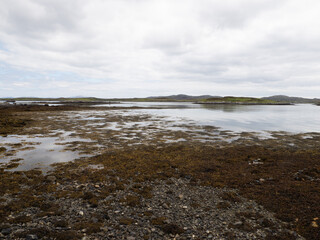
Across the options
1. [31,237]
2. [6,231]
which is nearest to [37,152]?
[6,231]

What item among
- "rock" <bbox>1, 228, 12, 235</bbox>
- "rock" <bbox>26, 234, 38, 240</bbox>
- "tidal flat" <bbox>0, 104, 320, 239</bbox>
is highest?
"rock" <bbox>1, 228, 12, 235</bbox>

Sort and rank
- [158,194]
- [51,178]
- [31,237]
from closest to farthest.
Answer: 1. [31,237]
2. [158,194]
3. [51,178]

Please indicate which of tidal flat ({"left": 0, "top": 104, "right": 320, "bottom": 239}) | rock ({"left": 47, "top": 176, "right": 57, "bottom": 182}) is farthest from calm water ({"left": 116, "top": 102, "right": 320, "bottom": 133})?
rock ({"left": 47, "top": 176, "right": 57, "bottom": 182})

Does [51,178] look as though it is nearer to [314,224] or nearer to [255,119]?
[314,224]

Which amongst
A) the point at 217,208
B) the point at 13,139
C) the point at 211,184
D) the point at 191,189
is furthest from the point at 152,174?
the point at 13,139

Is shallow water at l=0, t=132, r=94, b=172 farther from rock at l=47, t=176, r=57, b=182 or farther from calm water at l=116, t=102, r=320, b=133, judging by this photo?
calm water at l=116, t=102, r=320, b=133

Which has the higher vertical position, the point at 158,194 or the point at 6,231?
the point at 6,231

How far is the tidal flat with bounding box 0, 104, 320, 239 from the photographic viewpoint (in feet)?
27.1

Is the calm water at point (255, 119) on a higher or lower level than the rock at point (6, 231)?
higher

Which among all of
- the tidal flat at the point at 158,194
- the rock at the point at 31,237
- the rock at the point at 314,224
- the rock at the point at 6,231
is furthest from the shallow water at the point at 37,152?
the rock at the point at 314,224

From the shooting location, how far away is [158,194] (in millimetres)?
11633

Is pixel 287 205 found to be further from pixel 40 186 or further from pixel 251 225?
pixel 40 186

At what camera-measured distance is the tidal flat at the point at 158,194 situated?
827 centimetres

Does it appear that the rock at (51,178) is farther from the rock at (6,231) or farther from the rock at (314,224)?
the rock at (314,224)
